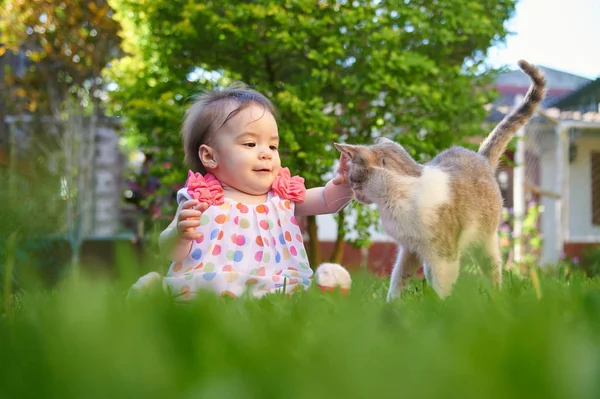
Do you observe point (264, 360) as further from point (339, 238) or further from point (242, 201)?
point (339, 238)

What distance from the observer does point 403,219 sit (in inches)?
91.0

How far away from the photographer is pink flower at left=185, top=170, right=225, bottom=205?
8.49 feet

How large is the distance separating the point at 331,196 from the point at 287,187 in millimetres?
200

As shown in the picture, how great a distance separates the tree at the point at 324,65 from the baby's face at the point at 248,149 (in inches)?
91.2

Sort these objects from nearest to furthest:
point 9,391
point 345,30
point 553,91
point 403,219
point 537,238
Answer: point 9,391
point 403,219
point 345,30
point 537,238
point 553,91

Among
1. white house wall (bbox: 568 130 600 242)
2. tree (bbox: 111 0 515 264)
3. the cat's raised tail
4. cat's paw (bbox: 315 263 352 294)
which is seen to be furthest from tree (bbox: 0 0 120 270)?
white house wall (bbox: 568 130 600 242)

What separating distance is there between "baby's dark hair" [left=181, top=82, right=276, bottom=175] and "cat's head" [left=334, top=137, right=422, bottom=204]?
496 millimetres

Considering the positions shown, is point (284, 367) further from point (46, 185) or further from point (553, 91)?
point (553, 91)

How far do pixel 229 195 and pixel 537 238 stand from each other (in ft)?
21.8

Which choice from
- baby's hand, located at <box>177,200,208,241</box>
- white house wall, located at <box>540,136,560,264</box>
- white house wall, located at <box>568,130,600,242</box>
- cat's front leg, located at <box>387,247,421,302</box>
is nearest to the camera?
baby's hand, located at <box>177,200,208,241</box>

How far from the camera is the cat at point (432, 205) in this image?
229 cm

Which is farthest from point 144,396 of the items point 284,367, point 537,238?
point 537,238

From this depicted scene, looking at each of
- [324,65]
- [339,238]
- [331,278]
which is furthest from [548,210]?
[331,278]

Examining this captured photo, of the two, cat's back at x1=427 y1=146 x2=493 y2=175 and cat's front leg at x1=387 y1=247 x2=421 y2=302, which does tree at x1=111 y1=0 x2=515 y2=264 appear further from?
cat's front leg at x1=387 y1=247 x2=421 y2=302
